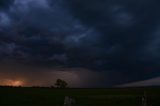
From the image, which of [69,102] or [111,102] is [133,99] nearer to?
[111,102]

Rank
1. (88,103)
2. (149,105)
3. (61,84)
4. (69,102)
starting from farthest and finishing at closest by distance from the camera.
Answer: (61,84) → (88,103) → (149,105) → (69,102)

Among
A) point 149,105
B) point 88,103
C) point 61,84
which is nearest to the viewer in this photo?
point 149,105

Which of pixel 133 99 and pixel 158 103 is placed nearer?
pixel 158 103

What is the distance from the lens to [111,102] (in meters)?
101

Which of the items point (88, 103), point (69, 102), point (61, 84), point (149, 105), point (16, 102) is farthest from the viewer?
point (61, 84)

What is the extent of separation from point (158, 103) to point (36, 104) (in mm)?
37192

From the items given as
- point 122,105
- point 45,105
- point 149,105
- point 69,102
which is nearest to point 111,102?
point 122,105

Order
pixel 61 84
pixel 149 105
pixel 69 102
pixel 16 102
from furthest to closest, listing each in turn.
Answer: pixel 61 84 → pixel 16 102 → pixel 149 105 → pixel 69 102

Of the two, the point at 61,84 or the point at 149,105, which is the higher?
the point at 61,84

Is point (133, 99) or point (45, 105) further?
point (133, 99)

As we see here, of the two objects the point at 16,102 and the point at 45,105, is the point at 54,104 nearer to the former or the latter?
the point at 45,105

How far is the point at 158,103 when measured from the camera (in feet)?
308

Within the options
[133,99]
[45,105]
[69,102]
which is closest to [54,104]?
[45,105]

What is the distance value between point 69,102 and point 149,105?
58.8 m
